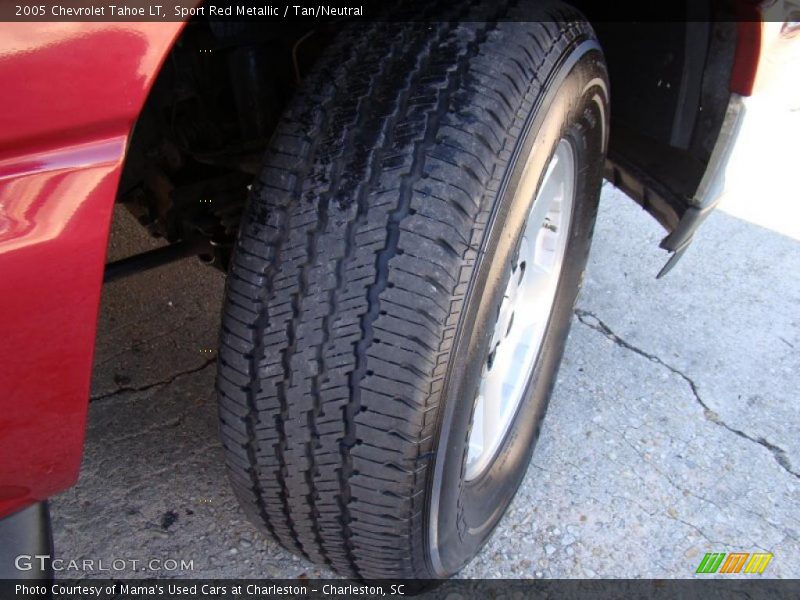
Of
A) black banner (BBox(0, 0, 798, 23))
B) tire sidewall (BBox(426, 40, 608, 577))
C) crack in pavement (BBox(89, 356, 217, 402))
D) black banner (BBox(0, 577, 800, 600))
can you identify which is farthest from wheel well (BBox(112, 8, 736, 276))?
black banner (BBox(0, 577, 800, 600))

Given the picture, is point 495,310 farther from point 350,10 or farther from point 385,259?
point 350,10

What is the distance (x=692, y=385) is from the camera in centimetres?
232

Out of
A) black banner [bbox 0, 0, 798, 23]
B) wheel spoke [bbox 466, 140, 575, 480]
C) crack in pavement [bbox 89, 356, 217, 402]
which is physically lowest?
crack in pavement [bbox 89, 356, 217, 402]

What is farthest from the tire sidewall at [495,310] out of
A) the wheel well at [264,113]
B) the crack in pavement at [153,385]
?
the crack in pavement at [153,385]

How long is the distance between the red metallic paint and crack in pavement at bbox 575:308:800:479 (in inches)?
70.9

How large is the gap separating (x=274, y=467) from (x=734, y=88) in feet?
4.10

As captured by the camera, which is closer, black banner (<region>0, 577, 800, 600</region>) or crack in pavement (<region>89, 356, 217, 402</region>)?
black banner (<region>0, 577, 800, 600</region>)

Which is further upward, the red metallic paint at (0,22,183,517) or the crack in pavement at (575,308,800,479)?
the red metallic paint at (0,22,183,517)

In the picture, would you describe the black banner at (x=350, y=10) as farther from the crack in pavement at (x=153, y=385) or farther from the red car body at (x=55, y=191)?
the crack in pavement at (x=153, y=385)

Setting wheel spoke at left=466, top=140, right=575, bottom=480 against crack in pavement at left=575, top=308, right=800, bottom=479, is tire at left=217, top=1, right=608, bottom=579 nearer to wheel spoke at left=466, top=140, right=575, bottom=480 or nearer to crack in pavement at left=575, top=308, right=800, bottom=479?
wheel spoke at left=466, top=140, right=575, bottom=480

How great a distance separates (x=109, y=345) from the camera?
7.45ft

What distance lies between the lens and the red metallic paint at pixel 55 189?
2.61ft

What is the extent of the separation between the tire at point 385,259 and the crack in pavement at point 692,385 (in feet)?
3.77

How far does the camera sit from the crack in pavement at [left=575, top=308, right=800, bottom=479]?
6.97 ft
